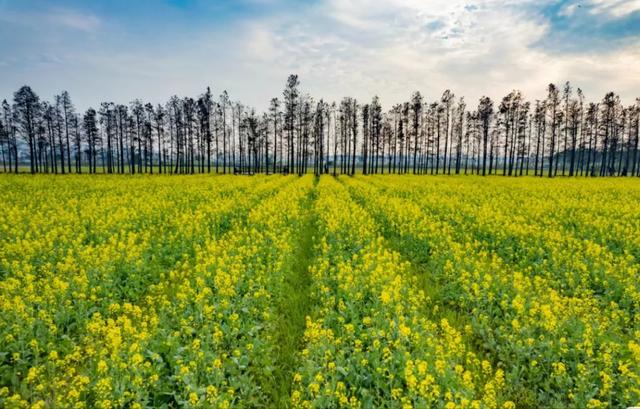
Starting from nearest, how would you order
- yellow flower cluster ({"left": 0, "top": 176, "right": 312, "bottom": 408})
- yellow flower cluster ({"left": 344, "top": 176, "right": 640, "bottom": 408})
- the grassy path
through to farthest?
yellow flower cluster ({"left": 0, "top": 176, "right": 312, "bottom": 408}) < yellow flower cluster ({"left": 344, "top": 176, "right": 640, "bottom": 408}) < the grassy path

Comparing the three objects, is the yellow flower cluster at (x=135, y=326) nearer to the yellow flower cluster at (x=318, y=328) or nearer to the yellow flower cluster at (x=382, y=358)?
the yellow flower cluster at (x=318, y=328)

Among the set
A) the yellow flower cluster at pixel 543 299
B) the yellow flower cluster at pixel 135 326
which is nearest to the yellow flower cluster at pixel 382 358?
the yellow flower cluster at pixel 543 299

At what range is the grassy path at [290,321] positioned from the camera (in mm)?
5289

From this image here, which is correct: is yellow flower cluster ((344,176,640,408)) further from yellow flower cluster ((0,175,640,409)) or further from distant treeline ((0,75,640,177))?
distant treeline ((0,75,640,177))

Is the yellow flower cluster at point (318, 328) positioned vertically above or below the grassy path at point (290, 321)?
above

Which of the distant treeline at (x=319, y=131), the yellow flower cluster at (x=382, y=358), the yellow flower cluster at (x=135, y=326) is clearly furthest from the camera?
the distant treeline at (x=319, y=131)

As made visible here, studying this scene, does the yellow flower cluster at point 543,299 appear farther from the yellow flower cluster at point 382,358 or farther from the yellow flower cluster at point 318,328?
the yellow flower cluster at point 382,358

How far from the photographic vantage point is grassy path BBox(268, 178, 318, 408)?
5.29m

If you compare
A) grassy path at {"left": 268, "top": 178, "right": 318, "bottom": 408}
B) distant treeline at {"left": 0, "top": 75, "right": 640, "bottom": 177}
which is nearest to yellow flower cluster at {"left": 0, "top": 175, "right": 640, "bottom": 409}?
grassy path at {"left": 268, "top": 178, "right": 318, "bottom": 408}

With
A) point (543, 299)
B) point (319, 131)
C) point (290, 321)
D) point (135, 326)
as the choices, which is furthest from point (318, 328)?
point (319, 131)

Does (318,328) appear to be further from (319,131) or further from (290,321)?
(319,131)

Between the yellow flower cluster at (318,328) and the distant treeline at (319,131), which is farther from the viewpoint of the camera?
the distant treeline at (319,131)

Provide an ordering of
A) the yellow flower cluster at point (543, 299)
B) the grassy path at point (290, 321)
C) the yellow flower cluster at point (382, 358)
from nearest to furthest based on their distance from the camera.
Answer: the yellow flower cluster at point (382, 358)
the yellow flower cluster at point (543, 299)
the grassy path at point (290, 321)

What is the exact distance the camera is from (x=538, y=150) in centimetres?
8206
